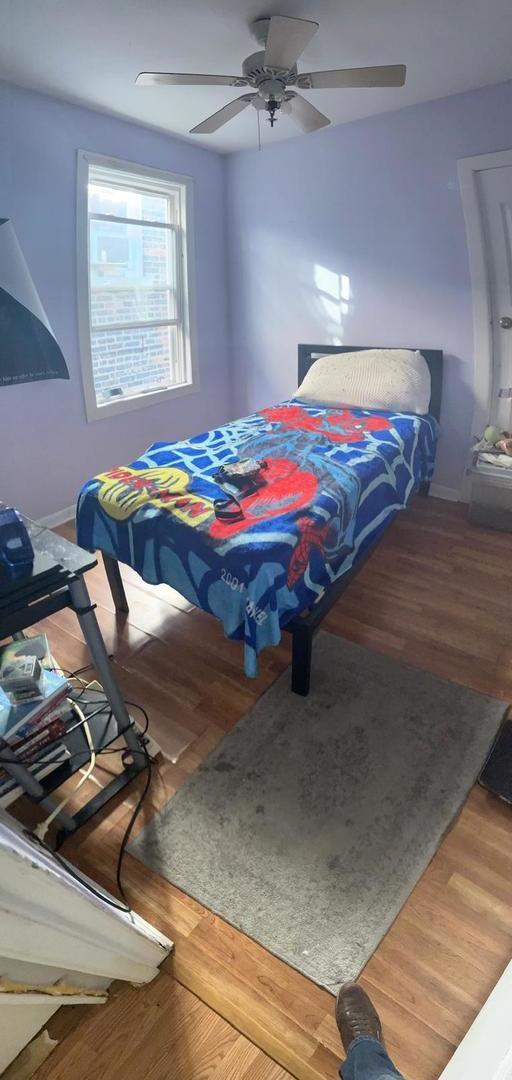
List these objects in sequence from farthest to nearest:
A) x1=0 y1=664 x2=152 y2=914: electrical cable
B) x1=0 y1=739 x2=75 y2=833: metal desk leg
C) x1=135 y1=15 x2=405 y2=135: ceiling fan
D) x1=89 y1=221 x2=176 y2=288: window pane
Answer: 1. x1=89 y1=221 x2=176 y2=288: window pane
2. x1=135 y1=15 x2=405 y2=135: ceiling fan
3. x1=0 y1=739 x2=75 y2=833: metal desk leg
4. x1=0 y1=664 x2=152 y2=914: electrical cable

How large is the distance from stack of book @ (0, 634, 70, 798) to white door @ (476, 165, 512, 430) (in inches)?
122

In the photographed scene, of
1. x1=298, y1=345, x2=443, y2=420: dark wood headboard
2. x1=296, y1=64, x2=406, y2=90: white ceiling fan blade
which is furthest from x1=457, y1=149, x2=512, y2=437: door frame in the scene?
x1=296, y1=64, x2=406, y2=90: white ceiling fan blade

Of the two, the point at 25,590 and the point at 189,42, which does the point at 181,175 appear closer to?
the point at 189,42

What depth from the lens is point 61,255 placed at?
3043 mm

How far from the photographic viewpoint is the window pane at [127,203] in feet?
10.8

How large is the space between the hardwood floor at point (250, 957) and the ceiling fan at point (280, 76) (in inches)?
89.6

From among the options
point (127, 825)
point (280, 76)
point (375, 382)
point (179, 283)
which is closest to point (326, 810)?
point (127, 825)

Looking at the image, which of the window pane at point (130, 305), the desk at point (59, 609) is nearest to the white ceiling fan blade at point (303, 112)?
the window pane at point (130, 305)

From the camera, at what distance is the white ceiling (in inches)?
76.0

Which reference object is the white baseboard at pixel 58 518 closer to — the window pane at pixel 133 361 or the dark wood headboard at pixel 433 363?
the window pane at pixel 133 361

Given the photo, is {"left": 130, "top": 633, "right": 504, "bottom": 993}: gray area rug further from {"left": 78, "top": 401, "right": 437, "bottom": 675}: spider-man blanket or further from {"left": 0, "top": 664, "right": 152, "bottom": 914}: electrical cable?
{"left": 78, "top": 401, "right": 437, "bottom": 675}: spider-man blanket

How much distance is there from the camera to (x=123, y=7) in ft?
6.21

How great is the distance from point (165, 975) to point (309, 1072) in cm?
38

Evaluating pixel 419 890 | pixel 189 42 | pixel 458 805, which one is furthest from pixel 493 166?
pixel 419 890
